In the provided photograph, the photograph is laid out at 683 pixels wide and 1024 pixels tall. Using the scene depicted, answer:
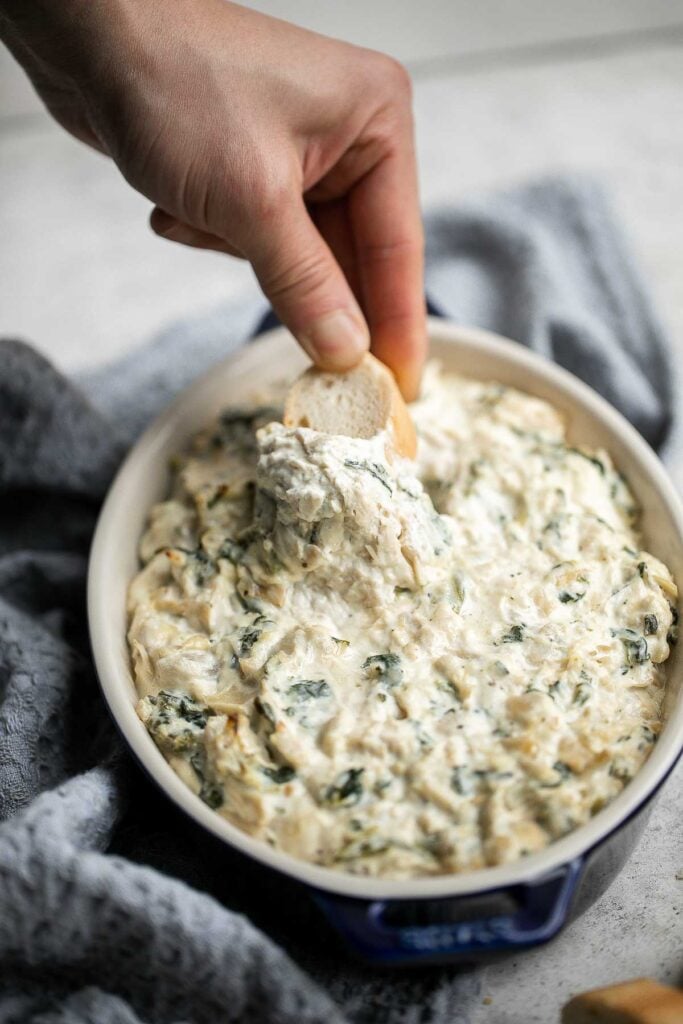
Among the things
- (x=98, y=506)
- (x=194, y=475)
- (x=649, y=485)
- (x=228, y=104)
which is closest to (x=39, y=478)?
(x=98, y=506)

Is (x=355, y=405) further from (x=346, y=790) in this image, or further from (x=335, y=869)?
(x=335, y=869)

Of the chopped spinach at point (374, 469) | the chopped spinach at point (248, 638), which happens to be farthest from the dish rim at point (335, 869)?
the chopped spinach at point (374, 469)

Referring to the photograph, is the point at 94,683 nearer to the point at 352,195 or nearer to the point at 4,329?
the point at 352,195

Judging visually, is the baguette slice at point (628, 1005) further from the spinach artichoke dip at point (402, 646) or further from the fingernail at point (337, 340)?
the fingernail at point (337, 340)

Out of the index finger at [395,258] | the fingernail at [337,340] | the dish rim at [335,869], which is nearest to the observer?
the dish rim at [335,869]

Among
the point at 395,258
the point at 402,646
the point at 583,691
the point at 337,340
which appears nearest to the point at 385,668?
the point at 402,646
